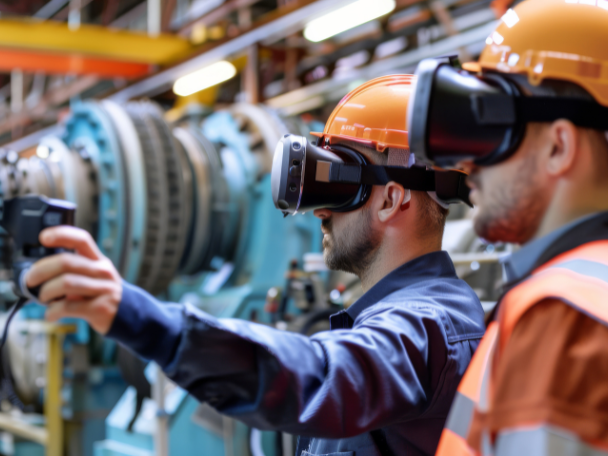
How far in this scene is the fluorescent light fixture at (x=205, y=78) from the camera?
5.76m

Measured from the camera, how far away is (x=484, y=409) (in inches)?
26.6

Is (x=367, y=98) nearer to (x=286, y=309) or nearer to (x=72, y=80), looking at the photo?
(x=286, y=309)

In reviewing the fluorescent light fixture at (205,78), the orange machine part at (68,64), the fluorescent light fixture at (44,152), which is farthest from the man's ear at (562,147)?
the orange machine part at (68,64)

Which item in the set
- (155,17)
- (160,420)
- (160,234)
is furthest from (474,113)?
(155,17)

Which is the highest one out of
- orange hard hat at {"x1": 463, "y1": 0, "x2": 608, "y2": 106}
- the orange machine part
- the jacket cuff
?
the orange machine part

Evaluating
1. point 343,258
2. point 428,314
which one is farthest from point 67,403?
point 428,314

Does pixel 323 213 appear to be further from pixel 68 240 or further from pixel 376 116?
pixel 68 240

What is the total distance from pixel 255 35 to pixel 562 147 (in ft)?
14.5

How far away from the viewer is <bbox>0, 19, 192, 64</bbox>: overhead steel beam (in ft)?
20.1

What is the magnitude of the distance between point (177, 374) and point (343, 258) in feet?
2.12

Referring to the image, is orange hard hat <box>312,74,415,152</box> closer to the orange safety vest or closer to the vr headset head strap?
the vr headset head strap

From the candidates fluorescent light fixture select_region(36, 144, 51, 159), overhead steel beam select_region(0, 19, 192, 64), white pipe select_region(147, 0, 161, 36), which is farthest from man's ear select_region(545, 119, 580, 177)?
white pipe select_region(147, 0, 161, 36)

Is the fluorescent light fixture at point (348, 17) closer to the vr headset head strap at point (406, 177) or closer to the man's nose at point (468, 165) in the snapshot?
the vr headset head strap at point (406, 177)

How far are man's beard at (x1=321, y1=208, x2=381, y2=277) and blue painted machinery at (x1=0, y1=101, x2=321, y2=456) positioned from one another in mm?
2054
